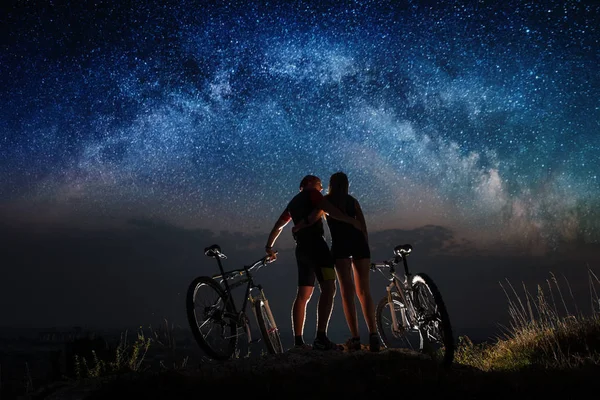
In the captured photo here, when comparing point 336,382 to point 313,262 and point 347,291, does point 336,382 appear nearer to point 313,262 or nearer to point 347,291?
point 347,291

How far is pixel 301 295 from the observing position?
258 inches

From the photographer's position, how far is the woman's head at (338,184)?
671cm

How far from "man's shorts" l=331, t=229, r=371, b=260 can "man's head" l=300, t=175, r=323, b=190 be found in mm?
811

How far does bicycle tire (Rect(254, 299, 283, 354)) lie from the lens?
273 inches

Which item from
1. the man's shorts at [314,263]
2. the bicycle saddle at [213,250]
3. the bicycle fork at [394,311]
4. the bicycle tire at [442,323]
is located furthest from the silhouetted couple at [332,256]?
the bicycle saddle at [213,250]

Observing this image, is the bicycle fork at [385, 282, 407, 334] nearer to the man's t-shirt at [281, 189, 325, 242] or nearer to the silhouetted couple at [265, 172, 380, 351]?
the silhouetted couple at [265, 172, 380, 351]

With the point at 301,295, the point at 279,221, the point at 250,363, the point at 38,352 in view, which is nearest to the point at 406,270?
the point at 301,295

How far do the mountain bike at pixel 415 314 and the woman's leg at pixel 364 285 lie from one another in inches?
19.5

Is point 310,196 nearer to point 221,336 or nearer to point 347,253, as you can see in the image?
point 347,253

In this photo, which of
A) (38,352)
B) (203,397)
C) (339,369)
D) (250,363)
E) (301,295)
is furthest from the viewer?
(38,352)

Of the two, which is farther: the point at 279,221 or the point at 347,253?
the point at 279,221

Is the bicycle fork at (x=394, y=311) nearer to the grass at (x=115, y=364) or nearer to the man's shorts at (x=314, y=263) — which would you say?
the man's shorts at (x=314, y=263)

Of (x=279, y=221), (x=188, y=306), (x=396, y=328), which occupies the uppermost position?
(x=279, y=221)

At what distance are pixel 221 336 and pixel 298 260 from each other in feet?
4.90
